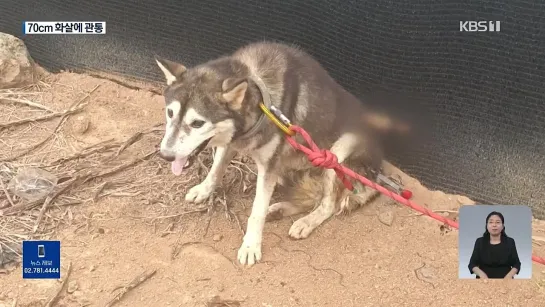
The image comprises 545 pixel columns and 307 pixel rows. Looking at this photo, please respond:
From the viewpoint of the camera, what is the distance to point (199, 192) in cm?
242

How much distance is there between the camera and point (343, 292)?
1.97 meters

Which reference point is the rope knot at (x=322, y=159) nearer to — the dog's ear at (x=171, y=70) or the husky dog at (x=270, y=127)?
the husky dog at (x=270, y=127)

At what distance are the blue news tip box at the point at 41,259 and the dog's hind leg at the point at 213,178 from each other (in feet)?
1.86

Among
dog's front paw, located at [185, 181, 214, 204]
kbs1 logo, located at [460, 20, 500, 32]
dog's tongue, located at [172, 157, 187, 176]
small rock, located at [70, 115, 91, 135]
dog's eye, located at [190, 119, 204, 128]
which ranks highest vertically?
kbs1 logo, located at [460, 20, 500, 32]

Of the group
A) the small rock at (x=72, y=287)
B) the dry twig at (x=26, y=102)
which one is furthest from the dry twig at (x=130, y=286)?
the dry twig at (x=26, y=102)

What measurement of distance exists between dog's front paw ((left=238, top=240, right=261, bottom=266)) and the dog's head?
15.1 inches

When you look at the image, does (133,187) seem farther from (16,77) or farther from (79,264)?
(16,77)

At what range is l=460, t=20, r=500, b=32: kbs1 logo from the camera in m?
2.10

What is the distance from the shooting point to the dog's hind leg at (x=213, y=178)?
241cm

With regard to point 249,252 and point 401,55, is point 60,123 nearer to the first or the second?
point 249,252

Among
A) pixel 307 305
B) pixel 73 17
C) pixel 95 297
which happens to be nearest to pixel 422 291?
pixel 307 305

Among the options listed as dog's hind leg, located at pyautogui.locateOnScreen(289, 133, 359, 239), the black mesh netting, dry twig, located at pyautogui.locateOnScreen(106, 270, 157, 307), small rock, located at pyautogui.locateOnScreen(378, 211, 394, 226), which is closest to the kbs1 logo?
the black mesh netting

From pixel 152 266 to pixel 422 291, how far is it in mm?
893

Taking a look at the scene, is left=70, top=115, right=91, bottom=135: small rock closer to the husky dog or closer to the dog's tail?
the husky dog
